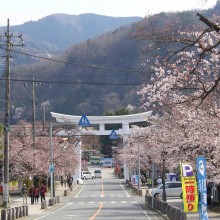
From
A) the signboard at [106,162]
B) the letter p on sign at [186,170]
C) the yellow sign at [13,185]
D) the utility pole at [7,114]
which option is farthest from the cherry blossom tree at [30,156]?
the signboard at [106,162]

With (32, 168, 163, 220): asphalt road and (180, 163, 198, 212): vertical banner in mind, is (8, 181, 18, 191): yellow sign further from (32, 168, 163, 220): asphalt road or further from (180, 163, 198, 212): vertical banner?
(180, 163, 198, 212): vertical banner

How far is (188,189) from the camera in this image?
20.1 meters

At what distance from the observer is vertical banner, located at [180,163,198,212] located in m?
20.1

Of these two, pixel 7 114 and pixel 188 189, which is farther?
pixel 7 114

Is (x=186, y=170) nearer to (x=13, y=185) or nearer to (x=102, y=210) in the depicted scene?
(x=102, y=210)

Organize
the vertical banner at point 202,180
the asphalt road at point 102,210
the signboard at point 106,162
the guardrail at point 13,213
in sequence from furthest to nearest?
the signboard at point 106,162 < the asphalt road at point 102,210 < the guardrail at point 13,213 < the vertical banner at point 202,180

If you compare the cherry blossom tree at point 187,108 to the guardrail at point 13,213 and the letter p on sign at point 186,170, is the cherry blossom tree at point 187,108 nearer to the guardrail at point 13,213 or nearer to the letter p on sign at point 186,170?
the letter p on sign at point 186,170

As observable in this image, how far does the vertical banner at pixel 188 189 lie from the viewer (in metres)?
20.1

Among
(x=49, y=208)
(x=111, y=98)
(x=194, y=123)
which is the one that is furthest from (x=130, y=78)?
(x=194, y=123)

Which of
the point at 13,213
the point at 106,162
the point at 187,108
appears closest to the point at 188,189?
the point at 187,108

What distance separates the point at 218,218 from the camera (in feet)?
92.8

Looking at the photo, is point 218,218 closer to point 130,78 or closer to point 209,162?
point 209,162

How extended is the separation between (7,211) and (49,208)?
1295 centimetres

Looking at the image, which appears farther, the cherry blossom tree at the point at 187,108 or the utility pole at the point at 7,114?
the utility pole at the point at 7,114
